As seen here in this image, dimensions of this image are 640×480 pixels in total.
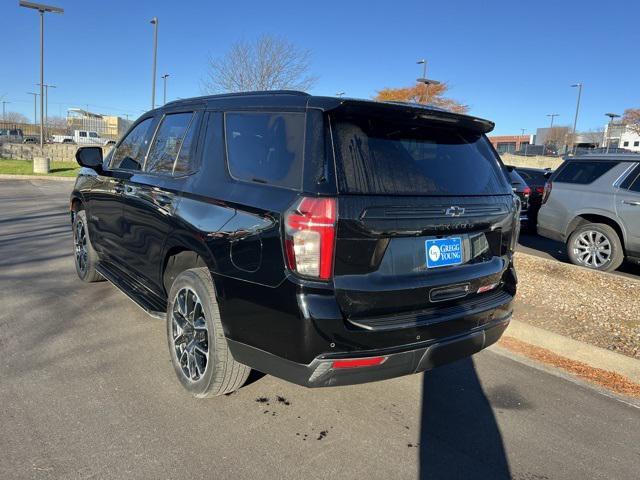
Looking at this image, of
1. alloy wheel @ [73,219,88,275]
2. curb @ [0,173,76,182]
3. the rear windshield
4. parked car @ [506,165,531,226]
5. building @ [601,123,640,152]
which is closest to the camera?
the rear windshield

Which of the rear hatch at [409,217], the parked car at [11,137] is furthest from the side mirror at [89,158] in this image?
the parked car at [11,137]

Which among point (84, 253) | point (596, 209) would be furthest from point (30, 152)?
point (596, 209)

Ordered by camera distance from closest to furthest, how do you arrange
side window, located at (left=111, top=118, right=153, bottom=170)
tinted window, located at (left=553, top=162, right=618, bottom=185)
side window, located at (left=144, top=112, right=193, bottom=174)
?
side window, located at (left=144, top=112, right=193, bottom=174)
side window, located at (left=111, top=118, right=153, bottom=170)
tinted window, located at (left=553, top=162, right=618, bottom=185)

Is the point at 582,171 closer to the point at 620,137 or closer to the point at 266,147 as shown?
the point at 266,147

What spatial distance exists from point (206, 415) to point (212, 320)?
61 centimetres

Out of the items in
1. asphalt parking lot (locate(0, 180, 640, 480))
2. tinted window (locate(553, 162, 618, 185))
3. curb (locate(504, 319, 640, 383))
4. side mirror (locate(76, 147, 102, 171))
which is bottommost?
asphalt parking lot (locate(0, 180, 640, 480))

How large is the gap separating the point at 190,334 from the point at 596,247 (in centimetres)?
642

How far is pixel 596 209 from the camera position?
7336mm

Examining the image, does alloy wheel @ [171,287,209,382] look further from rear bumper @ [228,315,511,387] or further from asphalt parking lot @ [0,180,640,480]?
rear bumper @ [228,315,511,387]

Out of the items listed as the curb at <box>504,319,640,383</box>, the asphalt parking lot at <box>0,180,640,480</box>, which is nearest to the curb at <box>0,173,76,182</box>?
the asphalt parking lot at <box>0,180,640,480</box>

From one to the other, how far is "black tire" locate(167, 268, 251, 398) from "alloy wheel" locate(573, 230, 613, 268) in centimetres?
621

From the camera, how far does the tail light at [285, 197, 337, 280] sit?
7.77 ft

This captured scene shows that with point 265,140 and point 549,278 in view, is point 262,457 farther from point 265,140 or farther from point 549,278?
point 549,278

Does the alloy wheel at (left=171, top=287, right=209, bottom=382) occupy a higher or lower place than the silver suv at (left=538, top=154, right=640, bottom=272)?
lower
